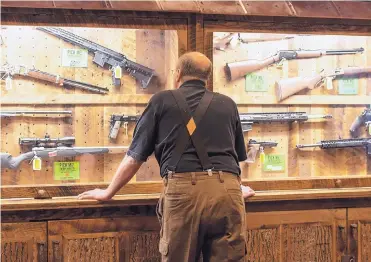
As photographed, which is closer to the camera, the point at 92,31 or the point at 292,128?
the point at 92,31

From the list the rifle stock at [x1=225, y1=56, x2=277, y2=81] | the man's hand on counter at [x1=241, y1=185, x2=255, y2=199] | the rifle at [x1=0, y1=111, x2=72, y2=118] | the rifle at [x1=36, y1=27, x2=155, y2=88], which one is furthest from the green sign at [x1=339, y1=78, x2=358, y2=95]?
the rifle at [x1=0, y1=111, x2=72, y2=118]

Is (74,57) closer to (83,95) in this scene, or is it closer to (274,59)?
(83,95)

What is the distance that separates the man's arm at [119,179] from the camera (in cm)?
215

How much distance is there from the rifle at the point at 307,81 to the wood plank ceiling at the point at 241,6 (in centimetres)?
43

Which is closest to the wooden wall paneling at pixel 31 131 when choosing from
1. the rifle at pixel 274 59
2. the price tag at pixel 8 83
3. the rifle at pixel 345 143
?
the price tag at pixel 8 83

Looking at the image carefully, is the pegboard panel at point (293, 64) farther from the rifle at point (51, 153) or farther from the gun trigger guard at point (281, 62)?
the rifle at point (51, 153)

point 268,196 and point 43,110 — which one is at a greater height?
point 43,110

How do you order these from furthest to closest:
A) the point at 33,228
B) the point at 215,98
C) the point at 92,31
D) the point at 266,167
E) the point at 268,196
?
the point at 266,167 → the point at 92,31 → the point at 268,196 → the point at 33,228 → the point at 215,98

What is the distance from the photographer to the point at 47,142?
274 centimetres

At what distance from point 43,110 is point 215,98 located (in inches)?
42.8

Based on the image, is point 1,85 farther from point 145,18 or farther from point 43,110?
point 145,18

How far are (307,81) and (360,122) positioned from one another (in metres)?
0.42

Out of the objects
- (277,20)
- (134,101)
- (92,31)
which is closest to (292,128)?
(277,20)

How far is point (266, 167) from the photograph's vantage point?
9.89 feet
